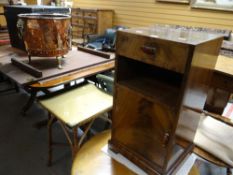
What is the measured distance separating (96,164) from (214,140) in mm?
711

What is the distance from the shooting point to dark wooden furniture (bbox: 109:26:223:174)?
0.68m

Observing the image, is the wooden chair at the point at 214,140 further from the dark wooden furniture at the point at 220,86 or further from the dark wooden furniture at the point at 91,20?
the dark wooden furniture at the point at 91,20

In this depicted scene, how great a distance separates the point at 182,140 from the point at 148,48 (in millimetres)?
483

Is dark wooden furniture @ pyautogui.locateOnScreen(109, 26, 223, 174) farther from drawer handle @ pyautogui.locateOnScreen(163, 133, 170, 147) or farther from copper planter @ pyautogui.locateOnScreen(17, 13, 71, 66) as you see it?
copper planter @ pyautogui.locateOnScreen(17, 13, 71, 66)

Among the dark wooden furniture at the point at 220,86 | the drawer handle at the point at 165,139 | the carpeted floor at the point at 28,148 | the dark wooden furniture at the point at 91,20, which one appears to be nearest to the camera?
the drawer handle at the point at 165,139

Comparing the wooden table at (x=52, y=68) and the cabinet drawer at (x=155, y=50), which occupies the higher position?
the cabinet drawer at (x=155, y=50)

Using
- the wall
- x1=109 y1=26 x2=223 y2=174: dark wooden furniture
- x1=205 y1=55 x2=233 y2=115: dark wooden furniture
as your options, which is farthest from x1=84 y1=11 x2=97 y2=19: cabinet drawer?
x1=109 y1=26 x2=223 y2=174: dark wooden furniture

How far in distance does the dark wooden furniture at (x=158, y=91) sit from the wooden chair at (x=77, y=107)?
327 mm

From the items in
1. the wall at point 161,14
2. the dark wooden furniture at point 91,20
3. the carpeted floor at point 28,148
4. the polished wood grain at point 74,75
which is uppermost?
the wall at point 161,14

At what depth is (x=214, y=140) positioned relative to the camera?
1137 millimetres

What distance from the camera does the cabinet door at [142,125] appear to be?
80 cm

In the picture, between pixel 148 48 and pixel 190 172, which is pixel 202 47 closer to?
pixel 148 48

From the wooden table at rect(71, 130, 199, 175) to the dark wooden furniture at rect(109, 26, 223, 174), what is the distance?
0.23 feet

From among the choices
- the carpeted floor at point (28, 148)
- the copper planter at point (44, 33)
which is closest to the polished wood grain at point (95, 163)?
the carpeted floor at point (28, 148)
